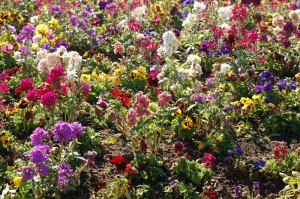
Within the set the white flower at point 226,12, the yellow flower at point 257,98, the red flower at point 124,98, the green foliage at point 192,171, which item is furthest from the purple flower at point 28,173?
the white flower at point 226,12

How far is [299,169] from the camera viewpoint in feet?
10.8

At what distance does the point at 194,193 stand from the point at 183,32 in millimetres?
4126

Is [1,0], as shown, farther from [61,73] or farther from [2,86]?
[61,73]

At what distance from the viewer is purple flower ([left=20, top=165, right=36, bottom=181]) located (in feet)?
8.23

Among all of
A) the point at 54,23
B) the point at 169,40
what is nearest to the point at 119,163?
the point at 169,40

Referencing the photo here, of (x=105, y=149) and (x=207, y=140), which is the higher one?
(x=207, y=140)

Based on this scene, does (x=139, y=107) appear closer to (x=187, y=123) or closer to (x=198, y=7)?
(x=187, y=123)

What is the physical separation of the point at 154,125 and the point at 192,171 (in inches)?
27.9

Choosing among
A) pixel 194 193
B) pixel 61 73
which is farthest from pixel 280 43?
pixel 61 73

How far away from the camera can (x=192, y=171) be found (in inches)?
126

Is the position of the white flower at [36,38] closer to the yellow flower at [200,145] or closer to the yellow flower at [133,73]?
the yellow flower at [133,73]

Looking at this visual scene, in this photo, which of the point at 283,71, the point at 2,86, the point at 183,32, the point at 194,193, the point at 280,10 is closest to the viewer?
the point at 194,193

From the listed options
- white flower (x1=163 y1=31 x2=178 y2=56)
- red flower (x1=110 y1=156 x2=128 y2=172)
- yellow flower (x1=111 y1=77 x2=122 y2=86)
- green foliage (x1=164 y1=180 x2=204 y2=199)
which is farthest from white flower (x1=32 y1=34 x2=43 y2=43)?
green foliage (x1=164 y1=180 x2=204 y2=199)

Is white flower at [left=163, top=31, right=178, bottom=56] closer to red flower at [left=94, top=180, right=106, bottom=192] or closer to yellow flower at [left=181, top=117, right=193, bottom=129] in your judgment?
yellow flower at [left=181, top=117, right=193, bottom=129]
